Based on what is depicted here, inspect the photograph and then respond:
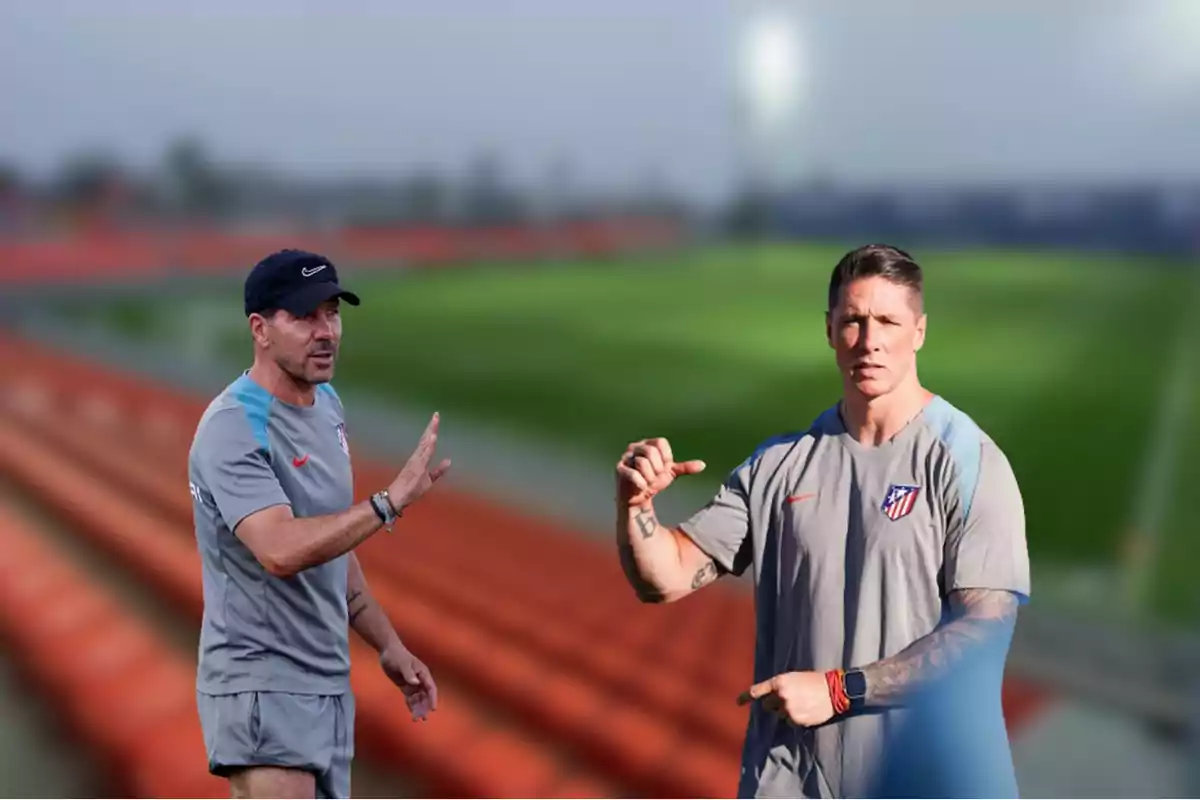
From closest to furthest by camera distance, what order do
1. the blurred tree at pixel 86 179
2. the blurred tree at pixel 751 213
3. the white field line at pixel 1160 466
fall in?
1. the blurred tree at pixel 86 179
2. the blurred tree at pixel 751 213
3. the white field line at pixel 1160 466

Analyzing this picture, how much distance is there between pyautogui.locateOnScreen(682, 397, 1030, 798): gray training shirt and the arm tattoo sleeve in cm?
2

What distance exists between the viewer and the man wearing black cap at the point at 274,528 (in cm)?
125

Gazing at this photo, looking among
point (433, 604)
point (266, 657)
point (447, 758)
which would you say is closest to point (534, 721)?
point (447, 758)

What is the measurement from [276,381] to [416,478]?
0.25 metres

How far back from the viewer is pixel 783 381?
17.2ft

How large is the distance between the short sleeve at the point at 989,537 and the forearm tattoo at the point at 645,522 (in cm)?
34

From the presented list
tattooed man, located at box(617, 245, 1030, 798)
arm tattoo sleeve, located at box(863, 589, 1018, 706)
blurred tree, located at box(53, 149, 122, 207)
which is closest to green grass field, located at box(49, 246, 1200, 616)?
blurred tree, located at box(53, 149, 122, 207)

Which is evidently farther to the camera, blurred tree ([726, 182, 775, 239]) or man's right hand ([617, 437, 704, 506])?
blurred tree ([726, 182, 775, 239])

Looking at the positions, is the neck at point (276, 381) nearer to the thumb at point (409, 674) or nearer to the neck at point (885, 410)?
the thumb at point (409, 674)

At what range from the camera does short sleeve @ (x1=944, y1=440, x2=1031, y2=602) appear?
1147mm

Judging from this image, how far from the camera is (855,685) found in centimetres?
117

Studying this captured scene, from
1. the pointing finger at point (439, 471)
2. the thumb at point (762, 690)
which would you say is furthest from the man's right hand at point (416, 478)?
the thumb at point (762, 690)

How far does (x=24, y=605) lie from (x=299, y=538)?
6.02ft

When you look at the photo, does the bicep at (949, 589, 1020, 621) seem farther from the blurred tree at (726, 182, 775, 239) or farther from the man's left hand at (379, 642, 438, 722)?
the blurred tree at (726, 182, 775, 239)
